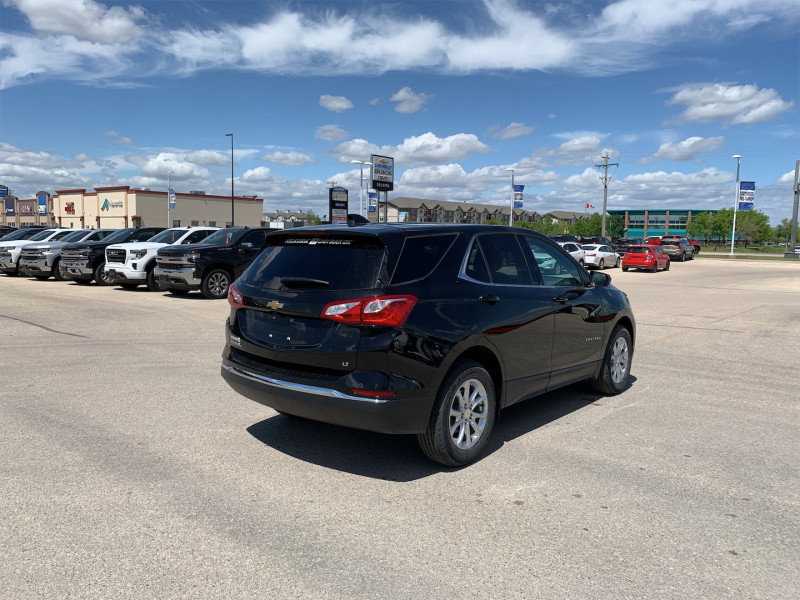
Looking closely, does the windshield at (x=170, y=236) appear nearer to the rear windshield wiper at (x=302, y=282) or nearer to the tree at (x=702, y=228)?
the rear windshield wiper at (x=302, y=282)

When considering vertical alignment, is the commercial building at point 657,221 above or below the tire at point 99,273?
above

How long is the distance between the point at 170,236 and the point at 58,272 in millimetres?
5767

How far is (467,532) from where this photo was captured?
3.43 metres

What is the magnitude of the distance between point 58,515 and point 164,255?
1222 centimetres

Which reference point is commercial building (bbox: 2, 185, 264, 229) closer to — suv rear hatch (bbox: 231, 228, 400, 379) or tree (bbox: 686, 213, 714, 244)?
suv rear hatch (bbox: 231, 228, 400, 379)

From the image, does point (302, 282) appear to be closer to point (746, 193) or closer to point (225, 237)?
point (225, 237)

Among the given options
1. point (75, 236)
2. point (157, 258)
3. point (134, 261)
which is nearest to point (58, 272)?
point (75, 236)

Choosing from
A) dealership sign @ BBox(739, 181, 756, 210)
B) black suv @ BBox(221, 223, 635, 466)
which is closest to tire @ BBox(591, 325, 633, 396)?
black suv @ BBox(221, 223, 635, 466)

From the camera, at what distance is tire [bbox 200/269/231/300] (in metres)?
14.8

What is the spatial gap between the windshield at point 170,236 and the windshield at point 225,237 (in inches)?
89.4

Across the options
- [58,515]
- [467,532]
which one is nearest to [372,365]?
[467,532]

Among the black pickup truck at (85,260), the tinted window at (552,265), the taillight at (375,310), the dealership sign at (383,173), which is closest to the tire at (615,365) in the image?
the tinted window at (552,265)

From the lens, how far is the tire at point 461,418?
13.6 feet

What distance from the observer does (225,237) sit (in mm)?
15523
